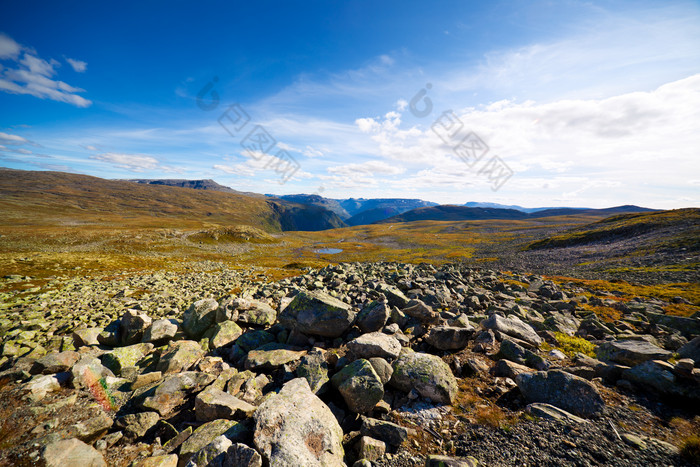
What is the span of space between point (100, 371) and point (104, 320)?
12.4m

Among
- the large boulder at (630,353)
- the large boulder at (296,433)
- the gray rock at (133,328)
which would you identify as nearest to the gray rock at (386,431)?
the large boulder at (296,433)

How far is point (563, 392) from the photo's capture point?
7559 mm

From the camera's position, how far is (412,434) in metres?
7.04

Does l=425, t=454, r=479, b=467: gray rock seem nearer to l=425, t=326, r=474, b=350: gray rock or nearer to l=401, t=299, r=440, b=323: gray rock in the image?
l=425, t=326, r=474, b=350: gray rock

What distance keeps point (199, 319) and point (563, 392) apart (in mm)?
17746

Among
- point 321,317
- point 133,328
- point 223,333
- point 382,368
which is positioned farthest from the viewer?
point 133,328

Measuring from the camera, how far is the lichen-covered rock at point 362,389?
8.01m

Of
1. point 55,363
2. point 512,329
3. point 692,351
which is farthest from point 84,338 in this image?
point 692,351

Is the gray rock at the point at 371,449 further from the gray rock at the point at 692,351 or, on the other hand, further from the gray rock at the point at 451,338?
the gray rock at the point at 692,351

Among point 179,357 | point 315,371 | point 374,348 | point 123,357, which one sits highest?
point 374,348

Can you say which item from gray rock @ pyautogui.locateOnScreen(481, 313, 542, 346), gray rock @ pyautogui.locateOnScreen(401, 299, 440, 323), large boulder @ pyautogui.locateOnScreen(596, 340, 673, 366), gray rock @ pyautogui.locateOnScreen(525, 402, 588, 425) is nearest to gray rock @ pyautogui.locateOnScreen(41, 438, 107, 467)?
gray rock @ pyautogui.locateOnScreen(525, 402, 588, 425)

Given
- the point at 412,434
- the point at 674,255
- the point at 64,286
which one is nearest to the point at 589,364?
the point at 412,434

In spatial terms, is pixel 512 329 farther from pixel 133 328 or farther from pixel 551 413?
pixel 133 328

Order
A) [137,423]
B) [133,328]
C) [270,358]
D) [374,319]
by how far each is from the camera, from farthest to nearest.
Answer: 1. [133,328]
2. [374,319]
3. [270,358]
4. [137,423]
